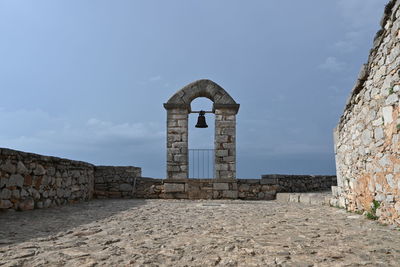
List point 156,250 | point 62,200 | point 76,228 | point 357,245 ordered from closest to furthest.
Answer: point 156,250, point 357,245, point 76,228, point 62,200

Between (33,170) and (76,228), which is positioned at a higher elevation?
(33,170)

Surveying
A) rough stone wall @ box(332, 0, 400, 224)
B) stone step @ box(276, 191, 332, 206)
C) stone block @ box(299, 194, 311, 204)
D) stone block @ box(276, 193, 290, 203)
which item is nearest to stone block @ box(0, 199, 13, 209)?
rough stone wall @ box(332, 0, 400, 224)

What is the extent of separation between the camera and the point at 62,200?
694 cm

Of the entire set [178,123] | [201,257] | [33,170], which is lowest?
[201,257]

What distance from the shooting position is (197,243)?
116 inches

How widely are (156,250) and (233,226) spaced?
1525mm

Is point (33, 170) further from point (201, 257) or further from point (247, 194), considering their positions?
point (247, 194)

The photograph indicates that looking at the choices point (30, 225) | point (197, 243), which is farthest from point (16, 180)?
point (197, 243)

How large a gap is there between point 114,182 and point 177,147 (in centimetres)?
241

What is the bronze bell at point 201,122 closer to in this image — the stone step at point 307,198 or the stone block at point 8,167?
the stone step at point 307,198

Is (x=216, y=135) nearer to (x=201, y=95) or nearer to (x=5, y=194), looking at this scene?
(x=201, y=95)

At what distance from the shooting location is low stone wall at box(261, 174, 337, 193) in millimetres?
10062

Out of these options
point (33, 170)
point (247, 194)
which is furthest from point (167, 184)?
point (33, 170)

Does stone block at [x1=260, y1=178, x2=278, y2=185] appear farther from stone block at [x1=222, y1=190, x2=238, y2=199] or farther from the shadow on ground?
the shadow on ground
